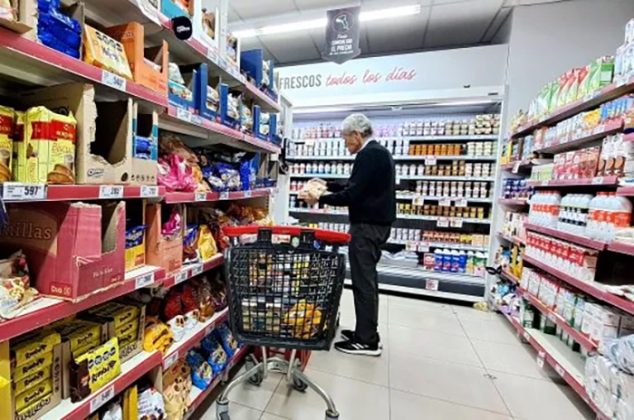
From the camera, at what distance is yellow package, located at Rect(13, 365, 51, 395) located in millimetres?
991

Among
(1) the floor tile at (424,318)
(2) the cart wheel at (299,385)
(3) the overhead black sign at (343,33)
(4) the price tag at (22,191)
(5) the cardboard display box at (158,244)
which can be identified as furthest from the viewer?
(3) the overhead black sign at (343,33)

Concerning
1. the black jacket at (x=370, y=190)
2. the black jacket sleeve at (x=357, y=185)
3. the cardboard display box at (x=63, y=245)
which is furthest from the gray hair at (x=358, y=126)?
the cardboard display box at (x=63, y=245)

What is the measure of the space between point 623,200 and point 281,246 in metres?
1.88

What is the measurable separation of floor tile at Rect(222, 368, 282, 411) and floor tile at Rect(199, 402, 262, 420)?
0.03m

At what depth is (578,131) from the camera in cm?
237

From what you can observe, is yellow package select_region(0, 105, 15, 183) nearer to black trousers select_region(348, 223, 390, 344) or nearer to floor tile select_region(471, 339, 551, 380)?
black trousers select_region(348, 223, 390, 344)

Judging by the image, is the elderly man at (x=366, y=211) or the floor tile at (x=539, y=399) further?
the elderly man at (x=366, y=211)

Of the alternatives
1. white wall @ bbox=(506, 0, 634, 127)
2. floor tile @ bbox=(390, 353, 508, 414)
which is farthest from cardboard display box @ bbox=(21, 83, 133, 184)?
white wall @ bbox=(506, 0, 634, 127)

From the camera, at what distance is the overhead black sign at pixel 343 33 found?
4012 millimetres

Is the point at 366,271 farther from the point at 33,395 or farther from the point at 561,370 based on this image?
the point at 33,395

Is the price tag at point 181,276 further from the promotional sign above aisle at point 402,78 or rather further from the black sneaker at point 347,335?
the promotional sign above aisle at point 402,78

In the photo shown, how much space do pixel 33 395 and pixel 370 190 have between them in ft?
6.84

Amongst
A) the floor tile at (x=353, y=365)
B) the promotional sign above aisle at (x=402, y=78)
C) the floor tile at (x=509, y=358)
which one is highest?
the promotional sign above aisle at (x=402, y=78)

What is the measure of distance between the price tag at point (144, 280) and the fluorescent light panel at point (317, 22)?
124 inches
